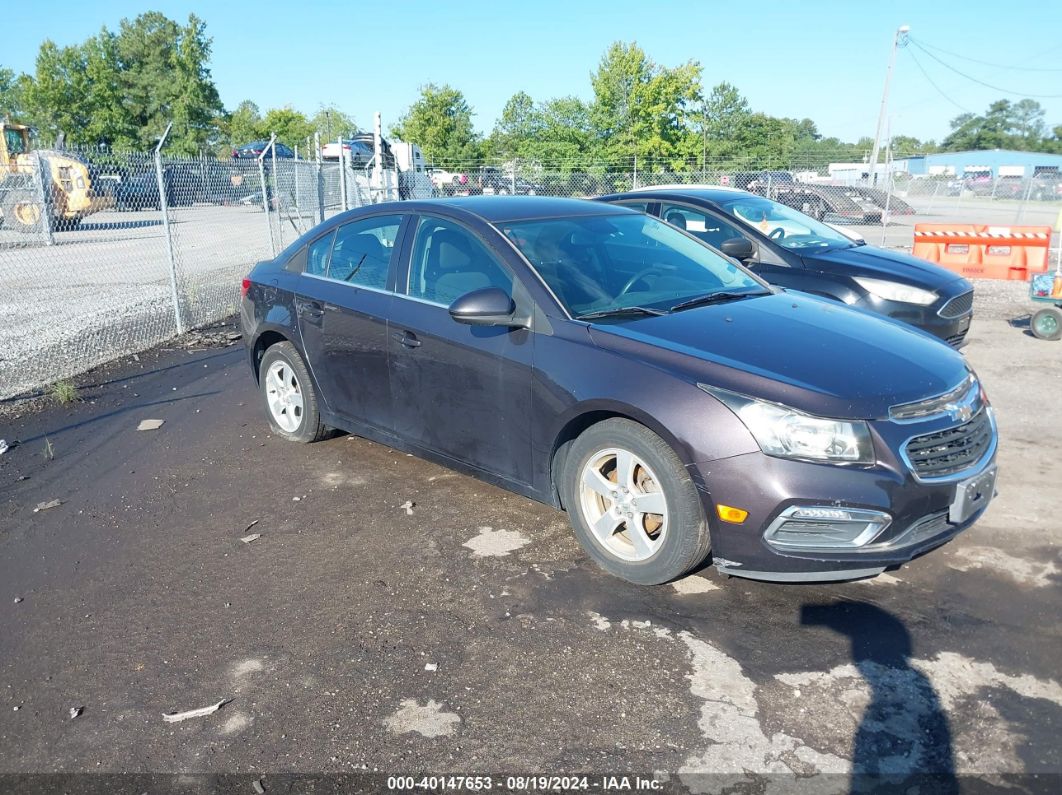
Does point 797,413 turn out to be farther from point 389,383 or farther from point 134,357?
point 134,357

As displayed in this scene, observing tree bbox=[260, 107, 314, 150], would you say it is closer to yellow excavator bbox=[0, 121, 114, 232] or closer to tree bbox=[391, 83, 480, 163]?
tree bbox=[391, 83, 480, 163]

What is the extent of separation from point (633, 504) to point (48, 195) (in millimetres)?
17209

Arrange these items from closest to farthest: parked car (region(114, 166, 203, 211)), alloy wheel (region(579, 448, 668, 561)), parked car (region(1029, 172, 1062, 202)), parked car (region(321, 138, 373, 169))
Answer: alloy wheel (region(579, 448, 668, 561)), parked car (region(114, 166, 203, 211)), parked car (region(1029, 172, 1062, 202)), parked car (region(321, 138, 373, 169))

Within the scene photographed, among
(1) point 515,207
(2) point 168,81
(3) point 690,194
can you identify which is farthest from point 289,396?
(2) point 168,81

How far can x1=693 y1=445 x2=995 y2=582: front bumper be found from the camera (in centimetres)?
326

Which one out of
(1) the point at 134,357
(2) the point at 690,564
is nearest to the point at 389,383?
(2) the point at 690,564

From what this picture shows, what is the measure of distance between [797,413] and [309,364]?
332 centimetres

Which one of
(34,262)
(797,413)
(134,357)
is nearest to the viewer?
(797,413)

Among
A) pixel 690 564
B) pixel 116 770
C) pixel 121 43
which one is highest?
pixel 121 43

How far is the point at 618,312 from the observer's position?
4113mm

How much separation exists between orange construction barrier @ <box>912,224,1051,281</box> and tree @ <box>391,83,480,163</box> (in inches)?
1207

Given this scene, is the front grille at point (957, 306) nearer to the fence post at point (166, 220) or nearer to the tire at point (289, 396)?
the tire at point (289, 396)

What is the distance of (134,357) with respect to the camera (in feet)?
28.7

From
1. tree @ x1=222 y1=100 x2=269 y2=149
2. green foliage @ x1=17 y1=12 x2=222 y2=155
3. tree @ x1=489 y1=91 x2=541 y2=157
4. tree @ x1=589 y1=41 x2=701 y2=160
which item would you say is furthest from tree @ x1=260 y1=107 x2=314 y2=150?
tree @ x1=589 y1=41 x2=701 y2=160
